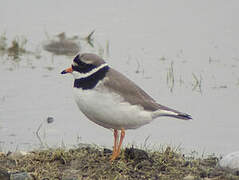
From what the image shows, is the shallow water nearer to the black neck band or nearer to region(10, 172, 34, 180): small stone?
the black neck band

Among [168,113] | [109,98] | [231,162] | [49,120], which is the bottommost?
[231,162]

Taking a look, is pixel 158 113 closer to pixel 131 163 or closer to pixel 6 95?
pixel 131 163

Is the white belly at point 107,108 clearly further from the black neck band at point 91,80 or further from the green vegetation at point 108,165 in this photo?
the green vegetation at point 108,165

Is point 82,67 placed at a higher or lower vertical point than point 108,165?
higher

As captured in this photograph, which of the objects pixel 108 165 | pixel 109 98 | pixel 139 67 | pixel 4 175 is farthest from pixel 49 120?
pixel 4 175

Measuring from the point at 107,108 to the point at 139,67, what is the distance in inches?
186

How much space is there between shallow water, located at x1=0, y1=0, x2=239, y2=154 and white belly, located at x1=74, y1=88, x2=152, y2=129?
1.66 meters

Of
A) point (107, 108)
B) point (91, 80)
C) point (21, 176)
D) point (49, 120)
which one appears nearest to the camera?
point (21, 176)

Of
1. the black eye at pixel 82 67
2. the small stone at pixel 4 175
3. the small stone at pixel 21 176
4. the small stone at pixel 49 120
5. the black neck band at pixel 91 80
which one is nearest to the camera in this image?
the small stone at pixel 4 175

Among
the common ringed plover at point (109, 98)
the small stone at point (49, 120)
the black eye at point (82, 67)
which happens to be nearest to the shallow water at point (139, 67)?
the small stone at point (49, 120)

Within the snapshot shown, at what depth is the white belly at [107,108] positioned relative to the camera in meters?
6.48

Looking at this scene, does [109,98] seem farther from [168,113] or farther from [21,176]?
[21,176]

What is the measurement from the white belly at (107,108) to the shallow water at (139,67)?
5.44 feet

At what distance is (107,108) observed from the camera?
21.3 ft
